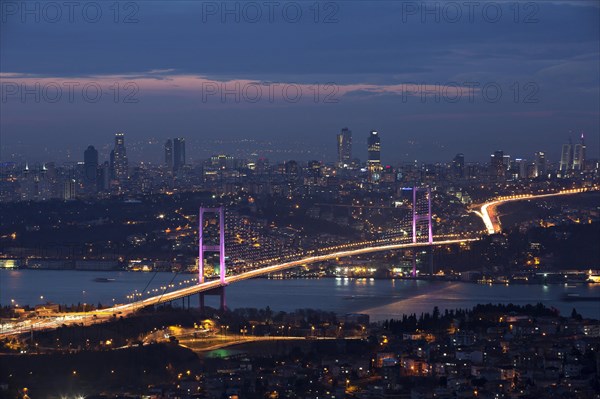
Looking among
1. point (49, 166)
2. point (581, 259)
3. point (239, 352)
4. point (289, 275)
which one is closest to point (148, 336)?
point (239, 352)

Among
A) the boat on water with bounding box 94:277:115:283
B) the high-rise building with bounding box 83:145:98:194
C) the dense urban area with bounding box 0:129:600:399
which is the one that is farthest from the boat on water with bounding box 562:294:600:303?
the high-rise building with bounding box 83:145:98:194

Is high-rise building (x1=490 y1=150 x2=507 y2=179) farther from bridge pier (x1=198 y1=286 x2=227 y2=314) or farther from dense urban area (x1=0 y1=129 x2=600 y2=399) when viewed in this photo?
bridge pier (x1=198 y1=286 x2=227 y2=314)

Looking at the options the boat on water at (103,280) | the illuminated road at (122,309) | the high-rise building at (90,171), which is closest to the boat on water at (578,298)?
the illuminated road at (122,309)

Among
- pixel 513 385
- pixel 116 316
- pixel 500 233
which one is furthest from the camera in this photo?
pixel 500 233

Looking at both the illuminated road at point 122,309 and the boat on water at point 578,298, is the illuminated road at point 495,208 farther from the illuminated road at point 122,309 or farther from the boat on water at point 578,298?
the illuminated road at point 122,309

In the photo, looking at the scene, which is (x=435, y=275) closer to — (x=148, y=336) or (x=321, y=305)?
(x=321, y=305)

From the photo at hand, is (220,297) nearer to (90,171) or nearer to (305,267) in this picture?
(305,267)
